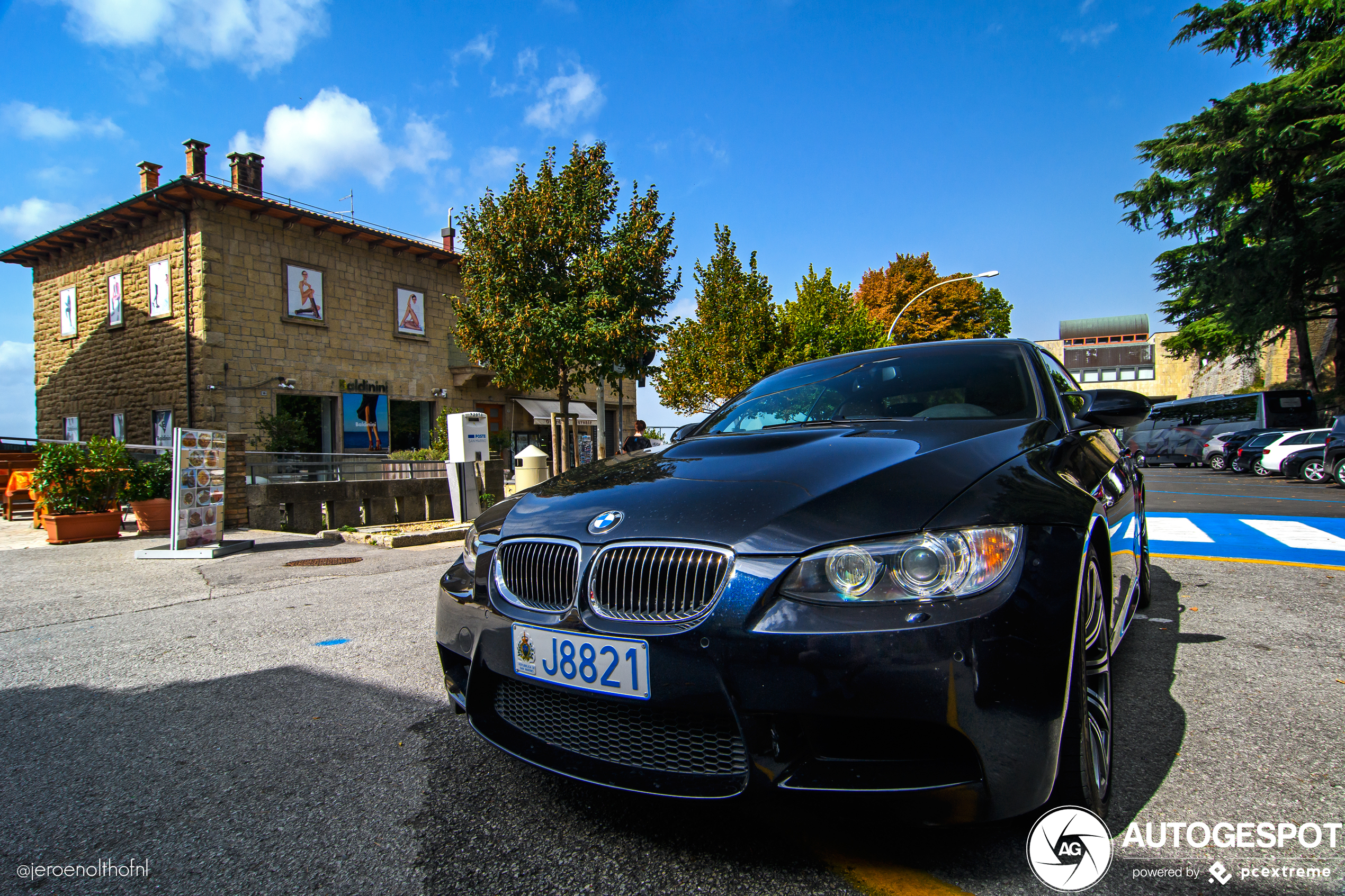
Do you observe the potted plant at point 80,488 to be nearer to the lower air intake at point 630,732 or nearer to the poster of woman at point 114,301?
the lower air intake at point 630,732

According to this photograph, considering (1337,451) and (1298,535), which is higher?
(1337,451)

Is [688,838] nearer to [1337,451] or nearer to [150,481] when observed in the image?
[150,481]

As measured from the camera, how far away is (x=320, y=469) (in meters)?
13.1

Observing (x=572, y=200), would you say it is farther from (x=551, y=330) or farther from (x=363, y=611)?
(x=363, y=611)

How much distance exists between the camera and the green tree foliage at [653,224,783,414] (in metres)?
25.0

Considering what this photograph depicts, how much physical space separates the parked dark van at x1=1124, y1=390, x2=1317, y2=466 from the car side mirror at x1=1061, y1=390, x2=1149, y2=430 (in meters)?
21.9

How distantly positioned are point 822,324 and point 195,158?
20235 millimetres

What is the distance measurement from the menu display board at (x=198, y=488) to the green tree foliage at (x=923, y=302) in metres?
31.7

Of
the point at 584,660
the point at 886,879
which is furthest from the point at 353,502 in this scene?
the point at 886,879

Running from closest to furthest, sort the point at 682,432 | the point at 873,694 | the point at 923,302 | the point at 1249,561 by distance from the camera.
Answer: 1. the point at 873,694
2. the point at 682,432
3. the point at 1249,561
4. the point at 923,302

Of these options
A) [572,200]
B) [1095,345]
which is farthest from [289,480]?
[1095,345]

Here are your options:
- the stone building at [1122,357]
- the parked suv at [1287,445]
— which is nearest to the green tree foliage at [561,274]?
the parked suv at [1287,445]

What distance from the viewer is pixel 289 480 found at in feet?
41.1

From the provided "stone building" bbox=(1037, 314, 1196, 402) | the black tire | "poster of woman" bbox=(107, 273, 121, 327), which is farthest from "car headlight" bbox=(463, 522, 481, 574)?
"stone building" bbox=(1037, 314, 1196, 402)
